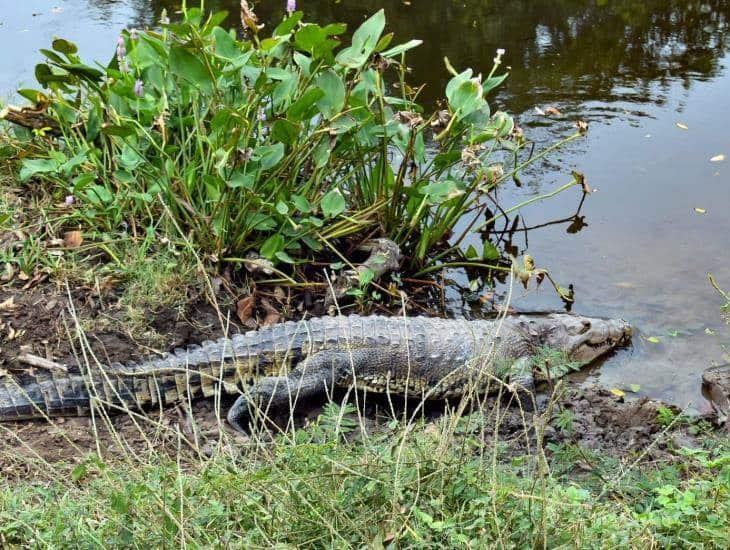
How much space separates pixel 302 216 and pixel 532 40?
5069 millimetres

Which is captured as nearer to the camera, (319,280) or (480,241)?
(319,280)

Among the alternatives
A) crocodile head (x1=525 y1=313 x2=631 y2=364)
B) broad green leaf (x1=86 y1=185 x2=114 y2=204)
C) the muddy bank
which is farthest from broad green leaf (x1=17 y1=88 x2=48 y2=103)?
crocodile head (x1=525 y1=313 x2=631 y2=364)

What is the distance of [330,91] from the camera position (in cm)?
416

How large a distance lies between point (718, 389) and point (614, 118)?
3.50m

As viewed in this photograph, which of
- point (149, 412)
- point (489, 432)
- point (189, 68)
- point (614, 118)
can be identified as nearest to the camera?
point (489, 432)

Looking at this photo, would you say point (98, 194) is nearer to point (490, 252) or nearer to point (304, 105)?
point (304, 105)

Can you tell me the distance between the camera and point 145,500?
2.40 meters

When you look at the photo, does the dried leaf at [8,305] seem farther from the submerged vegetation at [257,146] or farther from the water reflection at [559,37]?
the water reflection at [559,37]

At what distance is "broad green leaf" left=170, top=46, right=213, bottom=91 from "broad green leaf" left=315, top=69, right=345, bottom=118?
562 mm

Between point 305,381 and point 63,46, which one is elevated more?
point 63,46

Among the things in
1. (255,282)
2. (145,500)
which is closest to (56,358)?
(255,282)

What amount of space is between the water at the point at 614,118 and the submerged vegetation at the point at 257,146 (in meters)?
0.63

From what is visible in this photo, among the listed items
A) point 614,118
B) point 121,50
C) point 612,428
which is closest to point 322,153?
point 121,50

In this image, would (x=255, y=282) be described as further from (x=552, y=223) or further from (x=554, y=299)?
(x=552, y=223)
